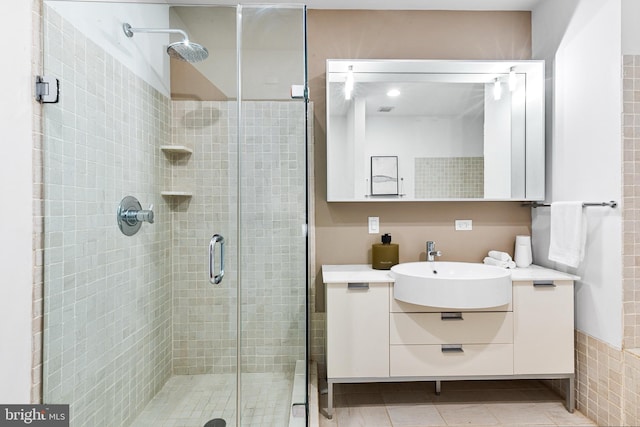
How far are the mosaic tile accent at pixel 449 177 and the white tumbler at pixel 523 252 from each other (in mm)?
382

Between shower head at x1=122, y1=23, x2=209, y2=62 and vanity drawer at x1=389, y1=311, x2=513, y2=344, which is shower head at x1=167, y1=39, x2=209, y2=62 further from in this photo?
vanity drawer at x1=389, y1=311, x2=513, y2=344

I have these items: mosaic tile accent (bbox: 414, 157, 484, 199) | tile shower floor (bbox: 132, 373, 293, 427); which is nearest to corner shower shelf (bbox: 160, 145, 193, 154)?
tile shower floor (bbox: 132, 373, 293, 427)

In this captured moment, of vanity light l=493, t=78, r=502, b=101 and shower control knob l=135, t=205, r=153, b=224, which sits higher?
vanity light l=493, t=78, r=502, b=101

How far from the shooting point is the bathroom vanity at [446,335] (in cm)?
184

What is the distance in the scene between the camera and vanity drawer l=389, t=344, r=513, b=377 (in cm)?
184

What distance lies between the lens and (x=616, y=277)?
1.68 metres

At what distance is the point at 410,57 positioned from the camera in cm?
231

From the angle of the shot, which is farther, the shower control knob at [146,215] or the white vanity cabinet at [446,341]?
the white vanity cabinet at [446,341]

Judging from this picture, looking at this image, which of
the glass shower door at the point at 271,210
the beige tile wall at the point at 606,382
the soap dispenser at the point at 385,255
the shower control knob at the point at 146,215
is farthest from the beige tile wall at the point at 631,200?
the shower control knob at the point at 146,215

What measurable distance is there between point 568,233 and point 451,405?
1.13 metres

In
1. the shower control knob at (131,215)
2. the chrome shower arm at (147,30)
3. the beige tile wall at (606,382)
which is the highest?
the chrome shower arm at (147,30)

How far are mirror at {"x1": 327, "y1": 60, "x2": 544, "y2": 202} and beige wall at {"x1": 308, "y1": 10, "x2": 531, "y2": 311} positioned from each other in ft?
0.48

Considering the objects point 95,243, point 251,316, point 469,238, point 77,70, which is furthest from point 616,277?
point 77,70

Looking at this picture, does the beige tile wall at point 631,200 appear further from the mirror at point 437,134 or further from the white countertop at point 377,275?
the mirror at point 437,134
